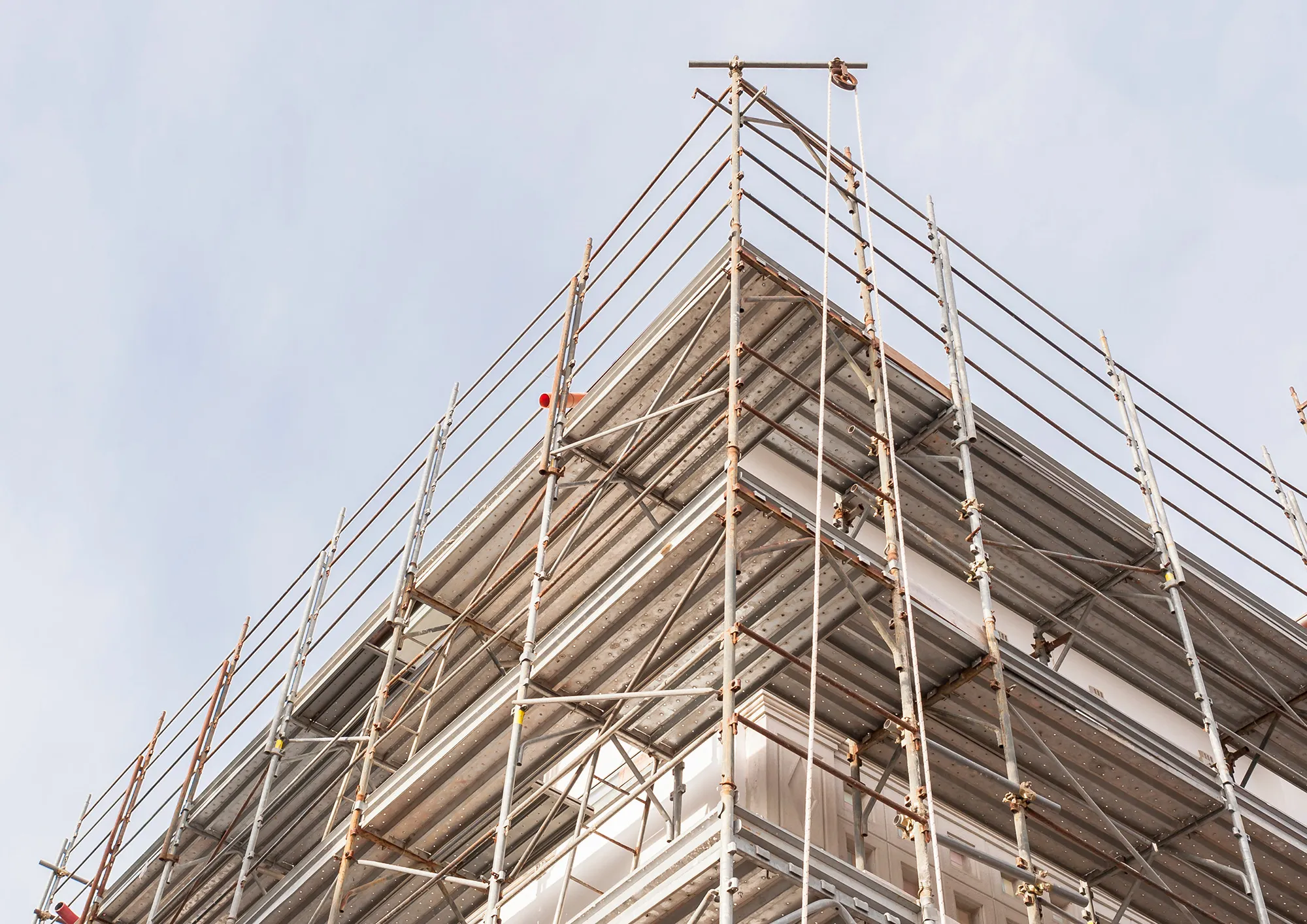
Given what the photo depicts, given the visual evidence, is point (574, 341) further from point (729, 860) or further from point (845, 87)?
point (729, 860)

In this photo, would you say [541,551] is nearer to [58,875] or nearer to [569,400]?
[569,400]

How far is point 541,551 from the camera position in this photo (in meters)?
13.3

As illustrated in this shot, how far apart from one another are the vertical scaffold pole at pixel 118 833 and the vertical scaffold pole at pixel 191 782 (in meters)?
0.76

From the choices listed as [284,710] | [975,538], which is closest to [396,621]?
[284,710]

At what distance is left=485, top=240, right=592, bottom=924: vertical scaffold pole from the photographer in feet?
37.0

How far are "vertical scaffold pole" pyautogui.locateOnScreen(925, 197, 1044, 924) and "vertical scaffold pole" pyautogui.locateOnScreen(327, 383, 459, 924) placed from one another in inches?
235

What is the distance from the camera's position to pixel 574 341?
16781mm

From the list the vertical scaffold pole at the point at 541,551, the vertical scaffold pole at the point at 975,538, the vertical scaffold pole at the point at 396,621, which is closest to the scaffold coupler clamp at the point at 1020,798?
the vertical scaffold pole at the point at 975,538

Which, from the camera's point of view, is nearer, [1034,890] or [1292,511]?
[1034,890]

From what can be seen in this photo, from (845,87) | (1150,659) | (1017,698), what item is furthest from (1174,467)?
(1017,698)

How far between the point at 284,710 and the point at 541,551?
7328 millimetres

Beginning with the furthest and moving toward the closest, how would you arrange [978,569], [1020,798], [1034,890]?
1. [978,569]
2. [1020,798]
3. [1034,890]

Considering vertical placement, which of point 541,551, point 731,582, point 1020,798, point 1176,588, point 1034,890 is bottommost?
point 1034,890

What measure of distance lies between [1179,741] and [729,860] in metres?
9.69
